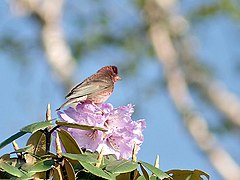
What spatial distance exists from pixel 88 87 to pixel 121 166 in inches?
36.1

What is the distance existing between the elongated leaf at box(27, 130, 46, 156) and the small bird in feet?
1.71

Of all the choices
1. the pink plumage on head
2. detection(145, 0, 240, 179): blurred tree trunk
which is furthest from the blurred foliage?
the pink plumage on head

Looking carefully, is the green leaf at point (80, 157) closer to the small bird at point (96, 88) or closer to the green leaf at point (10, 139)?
the green leaf at point (10, 139)

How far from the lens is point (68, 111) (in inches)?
58.1

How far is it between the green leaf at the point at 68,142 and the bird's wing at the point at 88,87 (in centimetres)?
67

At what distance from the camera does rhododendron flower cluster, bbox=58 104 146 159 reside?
4.61 feet

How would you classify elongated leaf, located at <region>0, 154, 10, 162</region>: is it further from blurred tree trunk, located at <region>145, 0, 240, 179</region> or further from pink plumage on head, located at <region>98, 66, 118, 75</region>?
blurred tree trunk, located at <region>145, 0, 240, 179</region>

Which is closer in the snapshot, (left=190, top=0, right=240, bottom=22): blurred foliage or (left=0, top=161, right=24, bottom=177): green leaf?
(left=0, top=161, right=24, bottom=177): green leaf

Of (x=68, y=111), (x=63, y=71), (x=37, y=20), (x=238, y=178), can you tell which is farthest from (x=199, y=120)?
(x=68, y=111)

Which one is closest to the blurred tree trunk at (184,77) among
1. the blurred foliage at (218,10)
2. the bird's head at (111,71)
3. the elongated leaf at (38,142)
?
the blurred foliage at (218,10)

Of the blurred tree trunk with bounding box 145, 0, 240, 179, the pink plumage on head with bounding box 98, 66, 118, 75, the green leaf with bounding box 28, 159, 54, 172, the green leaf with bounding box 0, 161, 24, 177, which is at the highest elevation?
the blurred tree trunk with bounding box 145, 0, 240, 179

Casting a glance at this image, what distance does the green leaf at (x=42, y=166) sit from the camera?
120 cm

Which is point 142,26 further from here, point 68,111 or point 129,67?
point 68,111

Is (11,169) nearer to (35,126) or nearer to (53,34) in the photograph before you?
(35,126)
